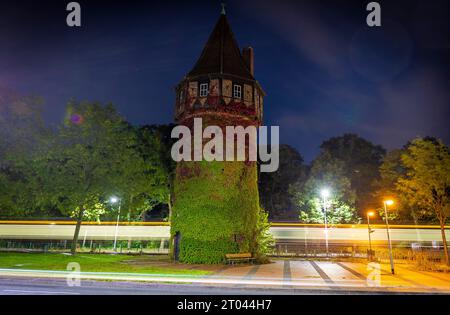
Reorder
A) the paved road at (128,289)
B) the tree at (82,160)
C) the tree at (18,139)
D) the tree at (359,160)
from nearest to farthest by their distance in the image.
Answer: the paved road at (128,289) < the tree at (18,139) < the tree at (82,160) < the tree at (359,160)

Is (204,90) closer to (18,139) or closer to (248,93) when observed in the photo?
(248,93)

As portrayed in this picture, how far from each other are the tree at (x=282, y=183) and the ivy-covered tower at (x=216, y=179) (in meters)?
34.0

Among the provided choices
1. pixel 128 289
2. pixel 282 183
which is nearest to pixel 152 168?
pixel 128 289

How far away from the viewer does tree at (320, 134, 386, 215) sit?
5694cm

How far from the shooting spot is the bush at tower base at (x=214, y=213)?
990 inches

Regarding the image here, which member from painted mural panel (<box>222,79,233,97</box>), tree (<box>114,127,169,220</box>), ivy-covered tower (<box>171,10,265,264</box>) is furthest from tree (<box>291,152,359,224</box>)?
painted mural panel (<box>222,79,233,97</box>)

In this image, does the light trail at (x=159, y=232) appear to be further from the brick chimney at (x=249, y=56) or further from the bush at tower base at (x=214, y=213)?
the brick chimney at (x=249, y=56)

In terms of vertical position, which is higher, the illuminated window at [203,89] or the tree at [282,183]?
the illuminated window at [203,89]

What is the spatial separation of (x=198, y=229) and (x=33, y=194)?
14947mm

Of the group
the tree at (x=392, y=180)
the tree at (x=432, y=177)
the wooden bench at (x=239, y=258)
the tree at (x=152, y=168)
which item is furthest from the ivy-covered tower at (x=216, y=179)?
the tree at (x=392, y=180)

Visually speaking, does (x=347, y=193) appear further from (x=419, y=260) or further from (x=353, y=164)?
(x=419, y=260)

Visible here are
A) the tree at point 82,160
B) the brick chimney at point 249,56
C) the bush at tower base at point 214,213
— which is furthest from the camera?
the brick chimney at point 249,56

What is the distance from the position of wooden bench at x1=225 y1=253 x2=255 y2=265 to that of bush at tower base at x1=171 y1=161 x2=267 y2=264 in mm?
728
